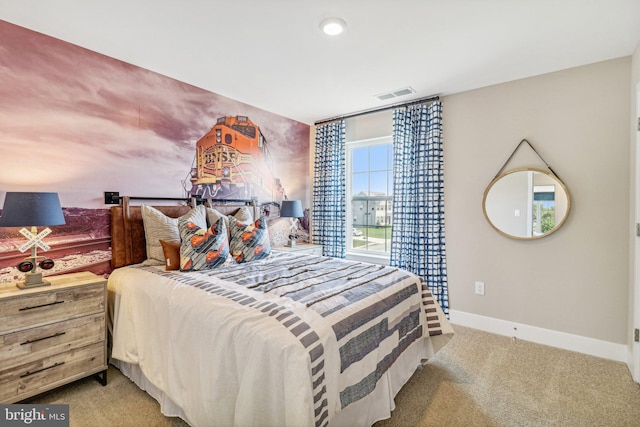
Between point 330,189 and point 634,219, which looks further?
point 330,189

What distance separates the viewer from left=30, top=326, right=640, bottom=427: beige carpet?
1795 millimetres

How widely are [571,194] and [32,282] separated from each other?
418 centimetres

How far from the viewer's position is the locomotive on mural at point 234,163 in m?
3.20

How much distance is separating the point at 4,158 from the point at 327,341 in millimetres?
2457

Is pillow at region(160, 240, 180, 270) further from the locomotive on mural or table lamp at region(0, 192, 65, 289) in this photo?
the locomotive on mural

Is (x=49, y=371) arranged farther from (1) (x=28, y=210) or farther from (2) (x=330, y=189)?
(2) (x=330, y=189)

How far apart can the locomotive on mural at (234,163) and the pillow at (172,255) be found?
35.1 inches

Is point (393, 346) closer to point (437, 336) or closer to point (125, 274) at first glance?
point (437, 336)

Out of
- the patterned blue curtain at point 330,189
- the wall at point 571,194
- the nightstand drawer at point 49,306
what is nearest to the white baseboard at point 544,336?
the wall at point 571,194

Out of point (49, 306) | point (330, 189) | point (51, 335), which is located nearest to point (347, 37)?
point (330, 189)

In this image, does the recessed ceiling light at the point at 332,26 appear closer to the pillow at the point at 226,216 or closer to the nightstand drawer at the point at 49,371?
the pillow at the point at 226,216

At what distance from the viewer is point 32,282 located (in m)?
1.93

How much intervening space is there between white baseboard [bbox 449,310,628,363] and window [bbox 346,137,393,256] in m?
1.23

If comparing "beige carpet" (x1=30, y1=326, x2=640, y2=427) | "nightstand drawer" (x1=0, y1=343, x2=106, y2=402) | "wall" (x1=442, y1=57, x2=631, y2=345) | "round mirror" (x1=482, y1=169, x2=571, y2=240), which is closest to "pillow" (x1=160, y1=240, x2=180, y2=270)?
"nightstand drawer" (x1=0, y1=343, x2=106, y2=402)
